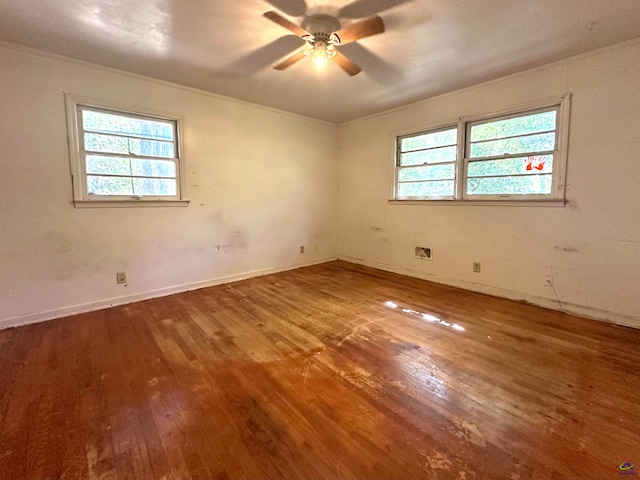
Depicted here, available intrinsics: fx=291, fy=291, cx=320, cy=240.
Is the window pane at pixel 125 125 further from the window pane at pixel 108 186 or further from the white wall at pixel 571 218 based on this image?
the white wall at pixel 571 218

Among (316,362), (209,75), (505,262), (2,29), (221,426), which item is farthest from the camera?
(505,262)

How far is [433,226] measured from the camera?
427 cm

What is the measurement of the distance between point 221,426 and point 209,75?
3.48 metres

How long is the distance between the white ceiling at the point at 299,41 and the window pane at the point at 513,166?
98cm

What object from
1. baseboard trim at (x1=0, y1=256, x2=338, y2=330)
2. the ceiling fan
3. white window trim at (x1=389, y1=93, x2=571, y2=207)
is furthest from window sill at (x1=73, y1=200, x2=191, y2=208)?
white window trim at (x1=389, y1=93, x2=571, y2=207)

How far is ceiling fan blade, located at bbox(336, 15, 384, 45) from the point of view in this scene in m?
2.07

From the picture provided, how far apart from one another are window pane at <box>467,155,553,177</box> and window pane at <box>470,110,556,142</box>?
0.30 meters

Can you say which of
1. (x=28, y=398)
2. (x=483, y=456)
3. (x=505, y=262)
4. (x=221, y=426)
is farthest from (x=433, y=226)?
(x=28, y=398)

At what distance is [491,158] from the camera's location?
3.63 metres

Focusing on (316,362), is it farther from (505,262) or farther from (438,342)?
(505,262)

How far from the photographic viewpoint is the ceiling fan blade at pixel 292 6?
2.12m
